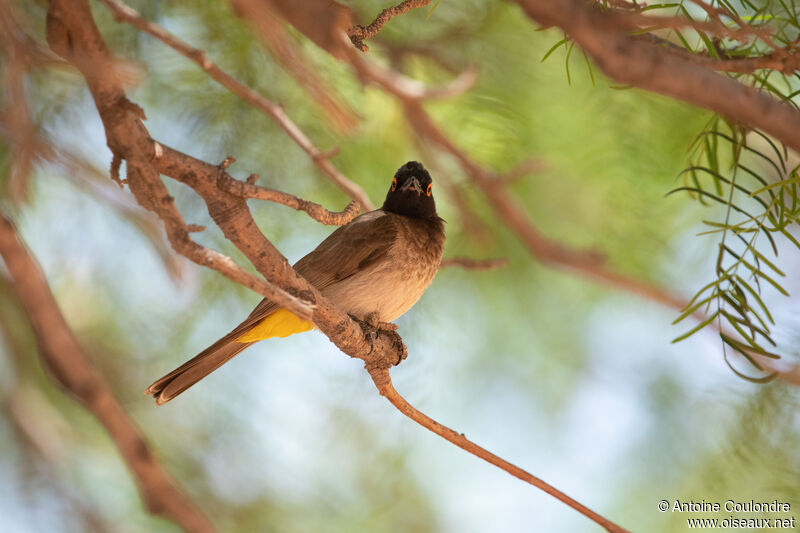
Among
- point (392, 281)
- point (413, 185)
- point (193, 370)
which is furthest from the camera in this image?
point (413, 185)

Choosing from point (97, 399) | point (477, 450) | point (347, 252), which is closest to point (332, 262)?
point (347, 252)

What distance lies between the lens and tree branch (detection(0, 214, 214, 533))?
203 centimetres

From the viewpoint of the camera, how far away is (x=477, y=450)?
161 cm

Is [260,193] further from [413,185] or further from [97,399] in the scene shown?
[413,185]

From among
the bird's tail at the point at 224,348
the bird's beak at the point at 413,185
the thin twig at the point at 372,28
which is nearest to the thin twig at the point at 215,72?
the thin twig at the point at 372,28

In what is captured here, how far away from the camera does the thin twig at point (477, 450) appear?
1.46 m

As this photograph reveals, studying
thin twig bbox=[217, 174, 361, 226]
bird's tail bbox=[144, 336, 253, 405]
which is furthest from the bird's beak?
thin twig bbox=[217, 174, 361, 226]

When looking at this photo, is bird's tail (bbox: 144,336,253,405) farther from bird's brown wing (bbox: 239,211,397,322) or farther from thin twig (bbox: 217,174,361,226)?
thin twig (bbox: 217,174,361,226)

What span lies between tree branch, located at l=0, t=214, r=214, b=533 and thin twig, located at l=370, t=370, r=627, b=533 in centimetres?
68

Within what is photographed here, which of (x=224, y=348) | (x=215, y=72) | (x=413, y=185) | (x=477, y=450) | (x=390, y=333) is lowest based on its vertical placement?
(x=477, y=450)

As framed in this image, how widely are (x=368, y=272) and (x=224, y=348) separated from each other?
0.52m

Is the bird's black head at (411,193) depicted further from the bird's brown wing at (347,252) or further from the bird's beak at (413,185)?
the bird's brown wing at (347,252)

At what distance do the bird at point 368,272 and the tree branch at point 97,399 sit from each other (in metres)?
0.27

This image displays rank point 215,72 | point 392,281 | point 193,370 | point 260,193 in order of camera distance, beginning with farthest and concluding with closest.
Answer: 1. point 392,281
2. point 193,370
3. point 215,72
4. point 260,193
